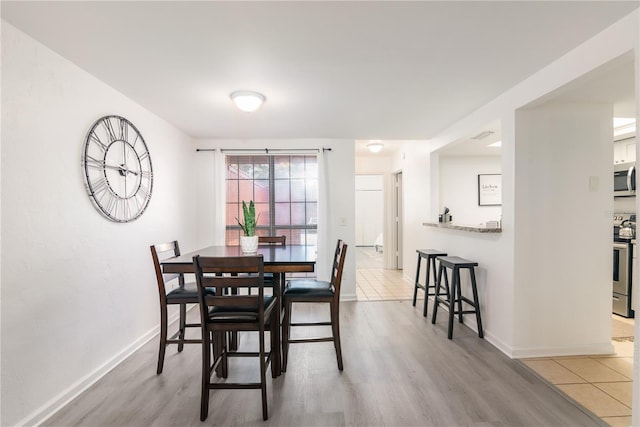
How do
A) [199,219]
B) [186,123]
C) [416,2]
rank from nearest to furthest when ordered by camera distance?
[416,2], [186,123], [199,219]

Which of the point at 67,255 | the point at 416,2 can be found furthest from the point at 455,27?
the point at 67,255

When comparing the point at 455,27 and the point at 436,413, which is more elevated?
the point at 455,27

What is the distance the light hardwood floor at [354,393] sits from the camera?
1.74 metres

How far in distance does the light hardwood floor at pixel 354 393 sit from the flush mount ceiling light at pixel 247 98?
2.13 metres

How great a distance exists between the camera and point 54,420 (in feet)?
5.73

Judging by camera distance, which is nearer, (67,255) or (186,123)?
(67,255)

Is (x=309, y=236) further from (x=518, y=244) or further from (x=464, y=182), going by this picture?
(x=464, y=182)

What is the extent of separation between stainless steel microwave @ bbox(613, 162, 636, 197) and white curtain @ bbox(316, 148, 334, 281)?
11.3 feet

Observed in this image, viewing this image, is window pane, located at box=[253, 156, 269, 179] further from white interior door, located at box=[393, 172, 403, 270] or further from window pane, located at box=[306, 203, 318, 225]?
white interior door, located at box=[393, 172, 403, 270]

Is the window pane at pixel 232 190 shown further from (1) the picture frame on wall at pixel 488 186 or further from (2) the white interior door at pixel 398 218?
(1) the picture frame on wall at pixel 488 186

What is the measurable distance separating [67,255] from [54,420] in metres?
0.96

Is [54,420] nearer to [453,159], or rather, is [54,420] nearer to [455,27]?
[455,27]

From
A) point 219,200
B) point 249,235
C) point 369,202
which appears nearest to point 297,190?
point 219,200

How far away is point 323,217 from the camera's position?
420 cm
